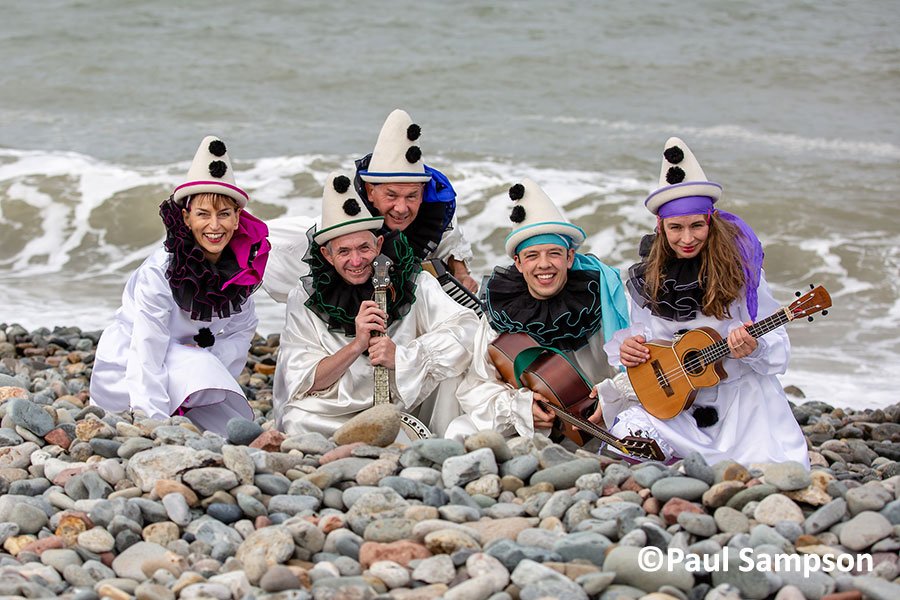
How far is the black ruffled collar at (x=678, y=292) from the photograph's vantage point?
5.25 meters

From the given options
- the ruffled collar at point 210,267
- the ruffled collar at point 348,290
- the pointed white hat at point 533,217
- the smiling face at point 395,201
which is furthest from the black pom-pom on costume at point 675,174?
the ruffled collar at point 210,267

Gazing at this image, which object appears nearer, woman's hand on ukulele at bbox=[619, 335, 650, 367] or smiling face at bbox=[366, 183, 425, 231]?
woman's hand on ukulele at bbox=[619, 335, 650, 367]

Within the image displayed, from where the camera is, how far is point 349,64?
1911 centimetres

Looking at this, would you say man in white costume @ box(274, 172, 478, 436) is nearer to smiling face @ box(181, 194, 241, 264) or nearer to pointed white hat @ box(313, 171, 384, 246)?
pointed white hat @ box(313, 171, 384, 246)

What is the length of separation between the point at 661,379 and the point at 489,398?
742 mm

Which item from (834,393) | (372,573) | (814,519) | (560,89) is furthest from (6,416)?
(560,89)

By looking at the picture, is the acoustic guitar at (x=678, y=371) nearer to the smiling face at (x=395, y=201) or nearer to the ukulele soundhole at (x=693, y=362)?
the ukulele soundhole at (x=693, y=362)

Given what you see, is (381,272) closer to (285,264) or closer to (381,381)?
(381,381)

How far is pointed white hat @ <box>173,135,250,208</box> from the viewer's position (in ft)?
18.2

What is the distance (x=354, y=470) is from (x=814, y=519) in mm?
1524

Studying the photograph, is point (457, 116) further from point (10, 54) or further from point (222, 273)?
point (222, 273)

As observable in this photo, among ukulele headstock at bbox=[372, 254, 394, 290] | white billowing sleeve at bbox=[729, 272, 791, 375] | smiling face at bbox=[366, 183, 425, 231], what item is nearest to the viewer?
white billowing sleeve at bbox=[729, 272, 791, 375]

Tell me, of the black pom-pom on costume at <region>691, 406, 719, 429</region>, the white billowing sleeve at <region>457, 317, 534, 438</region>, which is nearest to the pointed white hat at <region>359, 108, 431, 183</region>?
the white billowing sleeve at <region>457, 317, 534, 438</region>

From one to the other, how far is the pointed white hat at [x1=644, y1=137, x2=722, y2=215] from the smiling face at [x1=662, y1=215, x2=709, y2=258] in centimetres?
10
